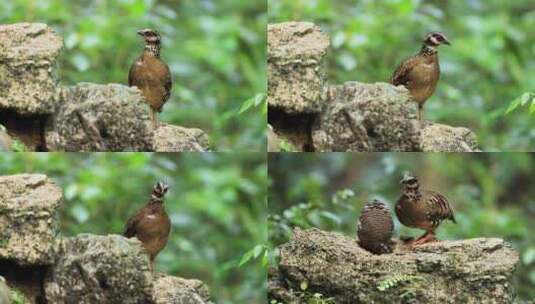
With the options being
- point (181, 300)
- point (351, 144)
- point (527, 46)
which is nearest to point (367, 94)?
point (351, 144)

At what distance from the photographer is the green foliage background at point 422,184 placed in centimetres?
858

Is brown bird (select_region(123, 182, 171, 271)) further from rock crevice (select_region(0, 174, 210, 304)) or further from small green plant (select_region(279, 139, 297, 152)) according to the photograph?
small green plant (select_region(279, 139, 297, 152))

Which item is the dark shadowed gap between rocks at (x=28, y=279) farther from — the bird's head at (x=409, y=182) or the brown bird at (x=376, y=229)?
the bird's head at (x=409, y=182)

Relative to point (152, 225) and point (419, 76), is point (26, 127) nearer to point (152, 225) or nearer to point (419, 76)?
point (152, 225)

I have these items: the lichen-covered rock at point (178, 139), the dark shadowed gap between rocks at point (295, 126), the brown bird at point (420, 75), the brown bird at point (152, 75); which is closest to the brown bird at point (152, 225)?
the lichen-covered rock at point (178, 139)

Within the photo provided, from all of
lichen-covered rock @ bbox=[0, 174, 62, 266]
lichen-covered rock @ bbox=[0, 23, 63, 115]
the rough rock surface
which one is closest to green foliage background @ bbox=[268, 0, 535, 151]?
the rough rock surface

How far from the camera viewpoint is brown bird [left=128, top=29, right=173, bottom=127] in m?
7.74

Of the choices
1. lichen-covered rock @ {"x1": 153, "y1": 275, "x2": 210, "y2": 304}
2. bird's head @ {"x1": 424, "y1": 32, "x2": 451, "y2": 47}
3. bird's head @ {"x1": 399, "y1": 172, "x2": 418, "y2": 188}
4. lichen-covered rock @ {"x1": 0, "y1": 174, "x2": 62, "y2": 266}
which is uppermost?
bird's head @ {"x1": 424, "y1": 32, "x2": 451, "y2": 47}

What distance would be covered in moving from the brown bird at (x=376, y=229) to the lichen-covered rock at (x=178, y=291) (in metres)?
1.05

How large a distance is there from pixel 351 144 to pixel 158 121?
1.20 meters

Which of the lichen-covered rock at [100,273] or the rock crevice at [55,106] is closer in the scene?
the lichen-covered rock at [100,273]

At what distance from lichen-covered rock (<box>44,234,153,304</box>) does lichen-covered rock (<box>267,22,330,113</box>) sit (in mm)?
1243

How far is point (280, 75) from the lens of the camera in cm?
763

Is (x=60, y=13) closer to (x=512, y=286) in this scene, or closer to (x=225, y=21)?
(x=225, y=21)
